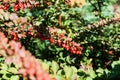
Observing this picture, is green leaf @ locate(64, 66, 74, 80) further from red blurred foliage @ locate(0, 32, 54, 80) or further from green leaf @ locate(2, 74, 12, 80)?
red blurred foliage @ locate(0, 32, 54, 80)

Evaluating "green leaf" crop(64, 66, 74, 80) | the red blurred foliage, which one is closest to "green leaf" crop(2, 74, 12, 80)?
"green leaf" crop(64, 66, 74, 80)

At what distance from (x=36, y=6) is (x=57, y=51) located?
0.78 meters

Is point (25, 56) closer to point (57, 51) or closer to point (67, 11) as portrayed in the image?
point (57, 51)

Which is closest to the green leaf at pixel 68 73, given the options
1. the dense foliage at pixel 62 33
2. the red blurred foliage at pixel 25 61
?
the red blurred foliage at pixel 25 61

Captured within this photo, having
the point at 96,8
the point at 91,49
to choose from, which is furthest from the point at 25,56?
the point at 96,8

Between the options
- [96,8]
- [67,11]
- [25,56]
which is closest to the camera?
[25,56]

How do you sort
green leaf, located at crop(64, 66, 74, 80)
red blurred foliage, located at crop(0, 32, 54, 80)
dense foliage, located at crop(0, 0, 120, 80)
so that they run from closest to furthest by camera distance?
red blurred foliage, located at crop(0, 32, 54, 80), green leaf, located at crop(64, 66, 74, 80), dense foliage, located at crop(0, 0, 120, 80)

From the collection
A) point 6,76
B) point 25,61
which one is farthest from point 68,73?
point 25,61

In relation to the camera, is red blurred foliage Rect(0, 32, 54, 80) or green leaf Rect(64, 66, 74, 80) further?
green leaf Rect(64, 66, 74, 80)

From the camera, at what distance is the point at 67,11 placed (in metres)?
4.21

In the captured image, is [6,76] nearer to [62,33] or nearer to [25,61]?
[25,61]

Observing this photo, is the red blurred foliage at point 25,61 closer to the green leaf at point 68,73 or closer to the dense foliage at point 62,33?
the green leaf at point 68,73

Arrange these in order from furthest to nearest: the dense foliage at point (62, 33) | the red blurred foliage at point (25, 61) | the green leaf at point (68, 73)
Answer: the dense foliage at point (62, 33), the green leaf at point (68, 73), the red blurred foliage at point (25, 61)

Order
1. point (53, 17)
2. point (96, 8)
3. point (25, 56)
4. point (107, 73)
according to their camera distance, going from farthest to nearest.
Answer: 1. point (96, 8)
2. point (53, 17)
3. point (107, 73)
4. point (25, 56)
